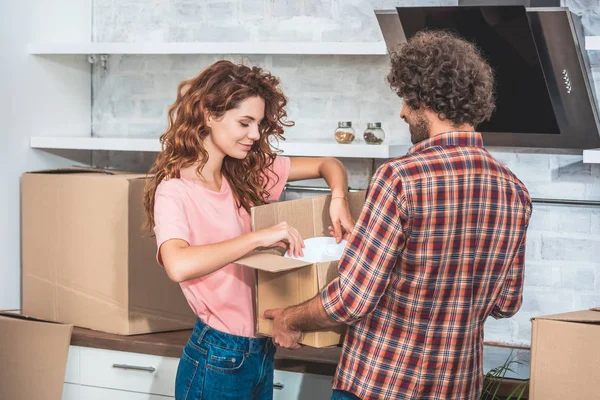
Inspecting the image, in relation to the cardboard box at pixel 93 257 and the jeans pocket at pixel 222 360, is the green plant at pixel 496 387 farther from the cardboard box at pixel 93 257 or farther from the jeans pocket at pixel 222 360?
the cardboard box at pixel 93 257

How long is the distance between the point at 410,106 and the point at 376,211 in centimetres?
23

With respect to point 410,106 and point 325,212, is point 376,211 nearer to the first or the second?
point 410,106

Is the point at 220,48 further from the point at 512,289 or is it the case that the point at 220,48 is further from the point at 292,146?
the point at 512,289

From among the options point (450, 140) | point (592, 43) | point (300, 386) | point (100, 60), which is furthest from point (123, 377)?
point (592, 43)

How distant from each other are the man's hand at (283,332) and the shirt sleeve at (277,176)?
43cm

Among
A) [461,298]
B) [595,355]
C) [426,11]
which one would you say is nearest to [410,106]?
[461,298]

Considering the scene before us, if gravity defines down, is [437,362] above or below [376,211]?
below

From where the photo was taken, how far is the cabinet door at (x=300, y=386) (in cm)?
230

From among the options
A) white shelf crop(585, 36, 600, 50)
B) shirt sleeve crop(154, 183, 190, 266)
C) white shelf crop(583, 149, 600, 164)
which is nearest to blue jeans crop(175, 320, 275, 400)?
shirt sleeve crop(154, 183, 190, 266)

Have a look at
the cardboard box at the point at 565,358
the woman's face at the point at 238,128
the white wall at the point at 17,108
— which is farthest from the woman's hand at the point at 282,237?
the white wall at the point at 17,108

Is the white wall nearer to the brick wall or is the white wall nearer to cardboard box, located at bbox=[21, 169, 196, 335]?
cardboard box, located at bbox=[21, 169, 196, 335]

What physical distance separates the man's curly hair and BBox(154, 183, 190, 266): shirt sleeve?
21.2 inches

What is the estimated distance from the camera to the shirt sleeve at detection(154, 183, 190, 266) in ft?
5.46

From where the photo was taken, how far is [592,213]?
2.57 metres
